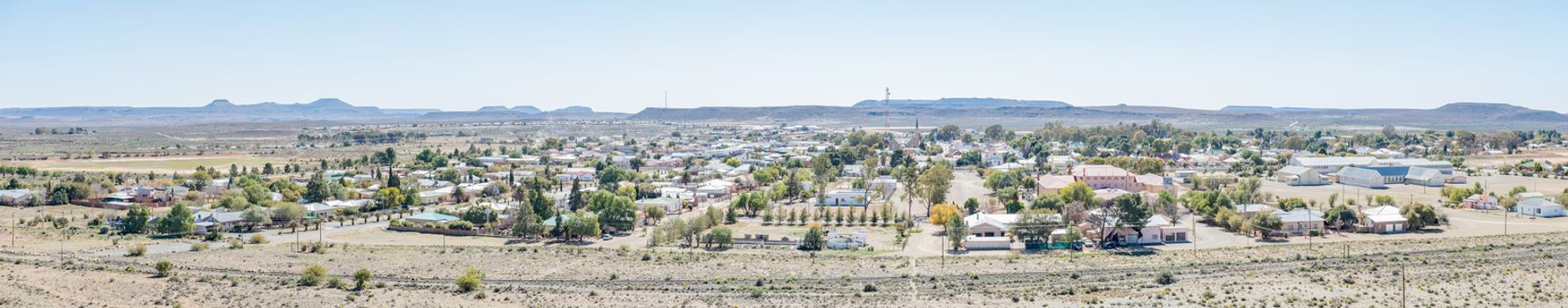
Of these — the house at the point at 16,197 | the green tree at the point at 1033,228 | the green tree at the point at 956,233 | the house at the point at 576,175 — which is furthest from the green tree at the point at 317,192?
the green tree at the point at 1033,228

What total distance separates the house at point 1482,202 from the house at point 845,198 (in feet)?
81.2

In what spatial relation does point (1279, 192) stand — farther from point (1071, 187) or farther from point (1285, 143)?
point (1285, 143)

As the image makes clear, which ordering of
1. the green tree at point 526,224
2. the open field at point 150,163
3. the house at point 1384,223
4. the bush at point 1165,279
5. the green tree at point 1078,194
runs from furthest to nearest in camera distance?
the open field at point 150,163 → the green tree at point 1078,194 → the house at point 1384,223 → the green tree at point 526,224 → the bush at point 1165,279

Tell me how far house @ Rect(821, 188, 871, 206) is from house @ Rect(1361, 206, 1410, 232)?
19975 millimetres

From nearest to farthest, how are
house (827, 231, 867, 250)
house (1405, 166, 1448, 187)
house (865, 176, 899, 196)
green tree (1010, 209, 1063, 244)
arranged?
green tree (1010, 209, 1063, 244) < house (827, 231, 867, 250) < house (865, 176, 899, 196) < house (1405, 166, 1448, 187)

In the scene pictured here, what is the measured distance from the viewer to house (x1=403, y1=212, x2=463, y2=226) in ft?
139

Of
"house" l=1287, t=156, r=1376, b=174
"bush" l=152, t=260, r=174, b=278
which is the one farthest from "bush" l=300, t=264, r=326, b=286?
"house" l=1287, t=156, r=1376, b=174

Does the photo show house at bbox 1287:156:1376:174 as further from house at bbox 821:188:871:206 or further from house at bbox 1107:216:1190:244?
house at bbox 1107:216:1190:244

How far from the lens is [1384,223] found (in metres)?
39.9

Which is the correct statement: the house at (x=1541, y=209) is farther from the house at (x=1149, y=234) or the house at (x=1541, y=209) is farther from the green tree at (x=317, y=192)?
the green tree at (x=317, y=192)

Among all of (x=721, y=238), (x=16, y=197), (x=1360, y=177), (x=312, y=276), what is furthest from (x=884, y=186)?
(x=16, y=197)

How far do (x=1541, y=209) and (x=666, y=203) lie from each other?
33936mm

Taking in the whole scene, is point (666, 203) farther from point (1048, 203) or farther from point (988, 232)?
point (988, 232)

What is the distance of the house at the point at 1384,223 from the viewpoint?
131 ft
